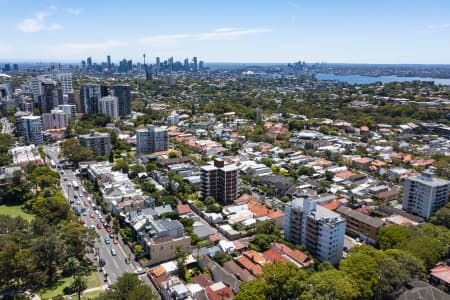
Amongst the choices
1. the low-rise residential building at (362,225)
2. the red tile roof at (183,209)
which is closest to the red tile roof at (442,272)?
the low-rise residential building at (362,225)

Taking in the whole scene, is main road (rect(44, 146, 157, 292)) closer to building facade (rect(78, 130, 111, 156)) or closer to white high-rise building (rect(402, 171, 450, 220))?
building facade (rect(78, 130, 111, 156))

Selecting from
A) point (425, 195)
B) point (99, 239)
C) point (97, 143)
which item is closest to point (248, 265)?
point (99, 239)

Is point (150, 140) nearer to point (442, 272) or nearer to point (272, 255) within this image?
point (272, 255)

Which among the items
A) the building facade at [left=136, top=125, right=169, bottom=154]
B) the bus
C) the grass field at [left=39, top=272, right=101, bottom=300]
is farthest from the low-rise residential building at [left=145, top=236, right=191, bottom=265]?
the building facade at [left=136, top=125, right=169, bottom=154]

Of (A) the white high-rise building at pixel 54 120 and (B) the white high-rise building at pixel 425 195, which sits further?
(A) the white high-rise building at pixel 54 120

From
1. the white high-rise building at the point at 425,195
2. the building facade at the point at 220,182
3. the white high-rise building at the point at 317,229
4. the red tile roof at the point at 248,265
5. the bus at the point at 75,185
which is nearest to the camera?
the red tile roof at the point at 248,265

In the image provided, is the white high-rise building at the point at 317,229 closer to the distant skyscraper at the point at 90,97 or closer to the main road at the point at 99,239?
the main road at the point at 99,239

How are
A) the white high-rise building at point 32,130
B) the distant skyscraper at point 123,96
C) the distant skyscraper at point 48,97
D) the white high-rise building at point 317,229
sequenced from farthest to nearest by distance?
the distant skyscraper at point 123,96
the distant skyscraper at point 48,97
the white high-rise building at point 32,130
the white high-rise building at point 317,229

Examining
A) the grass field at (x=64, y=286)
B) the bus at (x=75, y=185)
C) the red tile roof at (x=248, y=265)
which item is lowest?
the grass field at (x=64, y=286)

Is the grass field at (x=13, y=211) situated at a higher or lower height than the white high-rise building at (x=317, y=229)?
lower
